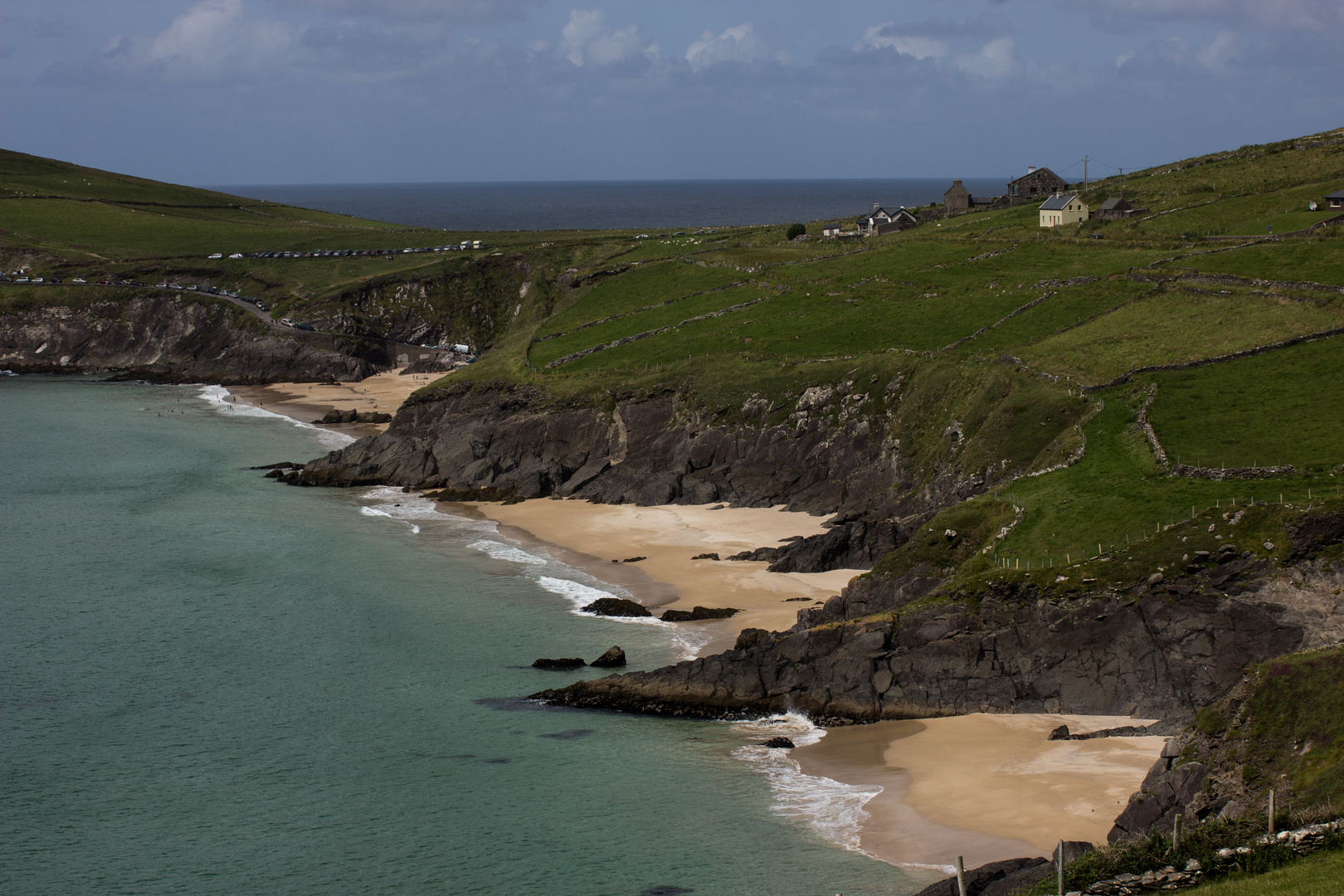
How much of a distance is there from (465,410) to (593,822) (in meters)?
66.4

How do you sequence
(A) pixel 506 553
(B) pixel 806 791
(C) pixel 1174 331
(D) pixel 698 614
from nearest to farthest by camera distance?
(B) pixel 806 791, (D) pixel 698 614, (A) pixel 506 553, (C) pixel 1174 331

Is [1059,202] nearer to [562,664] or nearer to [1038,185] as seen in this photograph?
[1038,185]

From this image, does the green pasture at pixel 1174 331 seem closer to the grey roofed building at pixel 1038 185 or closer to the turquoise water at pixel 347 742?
the turquoise water at pixel 347 742

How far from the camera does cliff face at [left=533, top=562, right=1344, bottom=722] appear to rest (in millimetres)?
41594

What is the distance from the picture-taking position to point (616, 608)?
60.2 meters

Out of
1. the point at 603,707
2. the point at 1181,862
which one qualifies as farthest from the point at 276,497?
the point at 1181,862

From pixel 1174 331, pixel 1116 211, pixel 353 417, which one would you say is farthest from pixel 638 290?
pixel 1174 331

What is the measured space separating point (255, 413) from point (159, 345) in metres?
40.9

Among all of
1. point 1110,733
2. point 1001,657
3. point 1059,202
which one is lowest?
point 1110,733

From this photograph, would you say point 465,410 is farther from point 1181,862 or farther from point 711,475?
point 1181,862

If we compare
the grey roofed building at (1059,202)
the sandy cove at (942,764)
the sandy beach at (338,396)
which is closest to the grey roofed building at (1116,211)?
the grey roofed building at (1059,202)

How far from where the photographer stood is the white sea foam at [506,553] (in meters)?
69.9

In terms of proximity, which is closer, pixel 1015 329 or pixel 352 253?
pixel 1015 329

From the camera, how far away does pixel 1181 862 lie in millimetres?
25062
